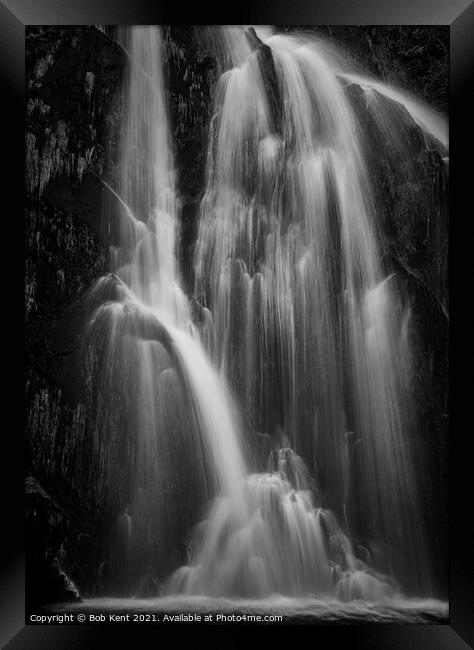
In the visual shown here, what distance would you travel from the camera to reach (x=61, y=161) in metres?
2.39

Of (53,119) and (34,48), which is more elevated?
(34,48)

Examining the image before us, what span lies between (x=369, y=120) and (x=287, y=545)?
2081 millimetres

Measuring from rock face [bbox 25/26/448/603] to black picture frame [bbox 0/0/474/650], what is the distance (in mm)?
53

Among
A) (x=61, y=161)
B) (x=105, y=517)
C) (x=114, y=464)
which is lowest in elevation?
(x=105, y=517)

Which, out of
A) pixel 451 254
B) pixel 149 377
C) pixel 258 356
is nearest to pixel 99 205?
pixel 149 377

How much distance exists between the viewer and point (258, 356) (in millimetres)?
2393

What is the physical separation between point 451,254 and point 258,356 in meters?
1.05

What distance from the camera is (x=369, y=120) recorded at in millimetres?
2436

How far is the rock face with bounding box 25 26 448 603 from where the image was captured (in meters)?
2.37

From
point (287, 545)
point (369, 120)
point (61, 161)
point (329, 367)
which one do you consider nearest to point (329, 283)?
point (329, 367)

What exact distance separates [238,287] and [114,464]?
1.03 m

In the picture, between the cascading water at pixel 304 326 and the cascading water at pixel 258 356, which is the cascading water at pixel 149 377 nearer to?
the cascading water at pixel 258 356

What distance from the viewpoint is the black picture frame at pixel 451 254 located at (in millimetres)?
2291

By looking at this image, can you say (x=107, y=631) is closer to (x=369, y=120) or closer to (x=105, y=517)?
(x=105, y=517)
